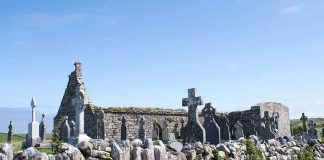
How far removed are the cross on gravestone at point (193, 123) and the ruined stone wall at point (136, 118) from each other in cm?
1660

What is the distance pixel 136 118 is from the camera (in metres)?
33.5

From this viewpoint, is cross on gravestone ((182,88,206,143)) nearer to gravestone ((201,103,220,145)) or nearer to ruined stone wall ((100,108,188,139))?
gravestone ((201,103,220,145))

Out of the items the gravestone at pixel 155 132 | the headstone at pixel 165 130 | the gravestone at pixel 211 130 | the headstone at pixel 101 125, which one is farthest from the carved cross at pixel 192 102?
the gravestone at pixel 155 132

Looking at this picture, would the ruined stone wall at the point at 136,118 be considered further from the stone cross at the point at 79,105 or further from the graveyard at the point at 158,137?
the stone cross at the point at 79,105

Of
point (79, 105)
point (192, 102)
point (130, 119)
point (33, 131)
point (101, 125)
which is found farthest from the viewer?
point (130, 119)

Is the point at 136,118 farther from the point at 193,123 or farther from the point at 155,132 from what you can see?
the point at 193,123

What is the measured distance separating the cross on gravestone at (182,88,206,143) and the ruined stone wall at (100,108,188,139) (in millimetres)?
16601

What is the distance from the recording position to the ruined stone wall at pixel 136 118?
1232 inches

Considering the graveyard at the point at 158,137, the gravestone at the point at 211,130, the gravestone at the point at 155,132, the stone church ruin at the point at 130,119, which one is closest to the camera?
the graveyard at the point at 158,137

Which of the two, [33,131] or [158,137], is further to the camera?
[158,137]

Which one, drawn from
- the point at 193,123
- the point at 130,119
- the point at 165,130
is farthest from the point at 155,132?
the point at 193,123

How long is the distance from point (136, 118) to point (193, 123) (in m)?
18.8

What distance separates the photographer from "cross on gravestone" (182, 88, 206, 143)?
1480cm

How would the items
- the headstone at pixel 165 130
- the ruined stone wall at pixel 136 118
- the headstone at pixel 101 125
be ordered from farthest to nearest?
the headstone at pixel 165 130, the ruined stone wall at pixel 136 118, the headstone at pixel 101 125
